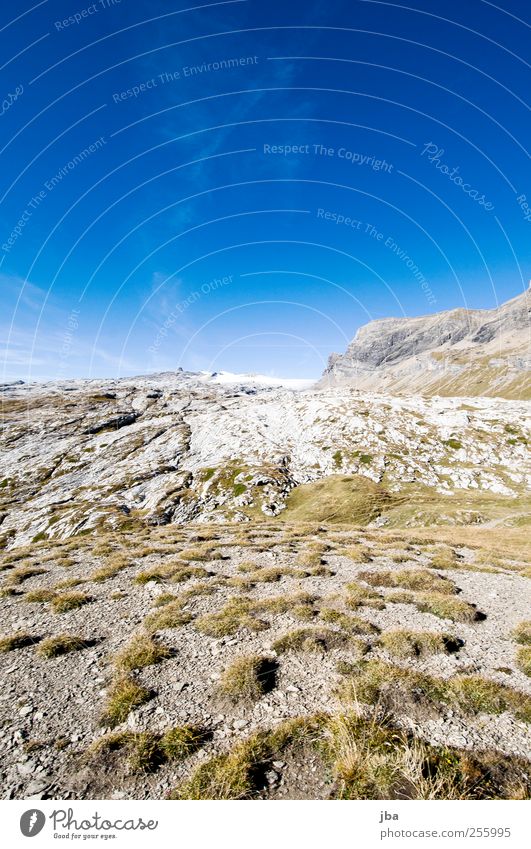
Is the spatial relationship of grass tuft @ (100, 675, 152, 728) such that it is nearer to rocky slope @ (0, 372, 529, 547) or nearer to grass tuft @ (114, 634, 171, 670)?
grass tuft @ (114, 634, 171, 670)

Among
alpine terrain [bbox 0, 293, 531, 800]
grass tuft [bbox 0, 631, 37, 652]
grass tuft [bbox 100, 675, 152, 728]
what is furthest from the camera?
grass tuft [bbox 0, 631, 37, 652]

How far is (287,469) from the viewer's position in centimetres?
8631

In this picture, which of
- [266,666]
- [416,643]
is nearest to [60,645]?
[266,666]

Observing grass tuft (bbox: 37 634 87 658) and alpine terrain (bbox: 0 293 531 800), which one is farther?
grass tuft (bbox: 37 634 87 658)

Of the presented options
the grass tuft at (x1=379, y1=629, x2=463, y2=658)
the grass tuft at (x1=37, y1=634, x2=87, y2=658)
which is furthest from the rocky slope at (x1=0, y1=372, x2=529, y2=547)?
the grass tuft at (x1=37, y1=634, x2=87, y2=658)

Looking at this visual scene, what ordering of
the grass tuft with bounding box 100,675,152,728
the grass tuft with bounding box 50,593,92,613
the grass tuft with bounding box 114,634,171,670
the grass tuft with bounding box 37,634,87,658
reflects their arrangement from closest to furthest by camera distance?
1. the grass tuft with bounding box 100,675,152,728
2. the grass tuft with bounding box 114,634,171,670
3. the grass tuft with bounding box 37,634,87,658
4. the grass tuft with bounding box 50,593,92,613

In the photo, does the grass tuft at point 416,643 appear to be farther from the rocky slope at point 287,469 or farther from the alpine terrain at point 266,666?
the rocky slope at point 287,469

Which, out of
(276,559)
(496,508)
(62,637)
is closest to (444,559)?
(276,559)

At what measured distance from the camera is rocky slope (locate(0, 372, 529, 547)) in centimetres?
6556

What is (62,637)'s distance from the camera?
12.6 m

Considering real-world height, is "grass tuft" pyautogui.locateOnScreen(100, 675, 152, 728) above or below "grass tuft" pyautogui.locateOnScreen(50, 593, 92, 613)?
above

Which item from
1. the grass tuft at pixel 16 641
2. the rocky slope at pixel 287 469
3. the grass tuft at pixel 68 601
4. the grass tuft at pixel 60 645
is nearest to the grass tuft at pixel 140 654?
the grass tuft at pixel 60 645

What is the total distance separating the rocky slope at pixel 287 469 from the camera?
65.6m
